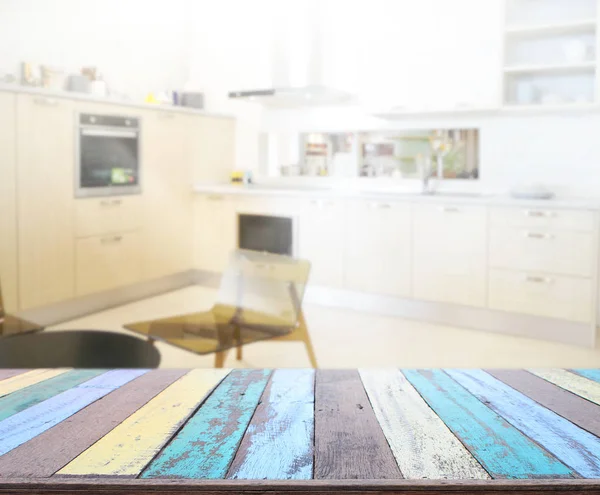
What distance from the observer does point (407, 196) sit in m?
4.63

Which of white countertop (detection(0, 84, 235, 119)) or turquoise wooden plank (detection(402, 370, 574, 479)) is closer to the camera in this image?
turquoise wooden plank (detection(402, 370, 574, 479))

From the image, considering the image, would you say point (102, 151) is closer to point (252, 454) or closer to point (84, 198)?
point (84, 198)

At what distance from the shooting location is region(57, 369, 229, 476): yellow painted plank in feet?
2.70

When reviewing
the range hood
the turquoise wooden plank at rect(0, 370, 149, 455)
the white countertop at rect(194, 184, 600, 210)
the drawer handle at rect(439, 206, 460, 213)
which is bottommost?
the turquoise wooden plank at rect(0, 370, 149, 455)

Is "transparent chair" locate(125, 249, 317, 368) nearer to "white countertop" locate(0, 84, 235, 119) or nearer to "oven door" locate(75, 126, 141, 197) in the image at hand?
"oven door" locate(75, 126, 141, 197)

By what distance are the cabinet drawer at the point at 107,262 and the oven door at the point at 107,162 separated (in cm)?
34

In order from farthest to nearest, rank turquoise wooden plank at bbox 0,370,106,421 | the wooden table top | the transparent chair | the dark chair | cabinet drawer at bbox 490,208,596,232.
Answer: cabinet drawer at bbox 490,208,596,232 → the transparent chair → the dark chair → turquoise wooden plank at bbox 0,370,106,421 → the wooden table top

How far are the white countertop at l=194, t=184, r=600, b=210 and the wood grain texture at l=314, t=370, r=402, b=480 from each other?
3218 millimetres

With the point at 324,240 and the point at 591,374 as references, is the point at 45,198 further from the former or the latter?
the point at 591,374

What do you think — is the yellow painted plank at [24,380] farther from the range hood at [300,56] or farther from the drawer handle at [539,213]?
the range hood at [300,56]

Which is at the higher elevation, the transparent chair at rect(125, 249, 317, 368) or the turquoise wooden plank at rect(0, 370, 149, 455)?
the turquoise wooden plank at rect(0, 370, 149, 455)

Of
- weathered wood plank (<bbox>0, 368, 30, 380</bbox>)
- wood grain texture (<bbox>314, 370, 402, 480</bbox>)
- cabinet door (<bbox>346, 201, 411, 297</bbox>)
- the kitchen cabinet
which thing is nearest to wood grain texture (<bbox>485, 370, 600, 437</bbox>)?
wood grain texture (<bbox>314, 370, 402, 480</bbox>)

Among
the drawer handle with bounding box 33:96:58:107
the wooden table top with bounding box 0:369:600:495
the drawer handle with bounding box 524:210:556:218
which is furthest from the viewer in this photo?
the drawer handle with bounding box 33:96:58:107

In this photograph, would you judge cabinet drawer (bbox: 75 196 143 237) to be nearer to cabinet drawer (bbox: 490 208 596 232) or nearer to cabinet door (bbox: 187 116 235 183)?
cabinet door (bbox: 187 116 235 183)
